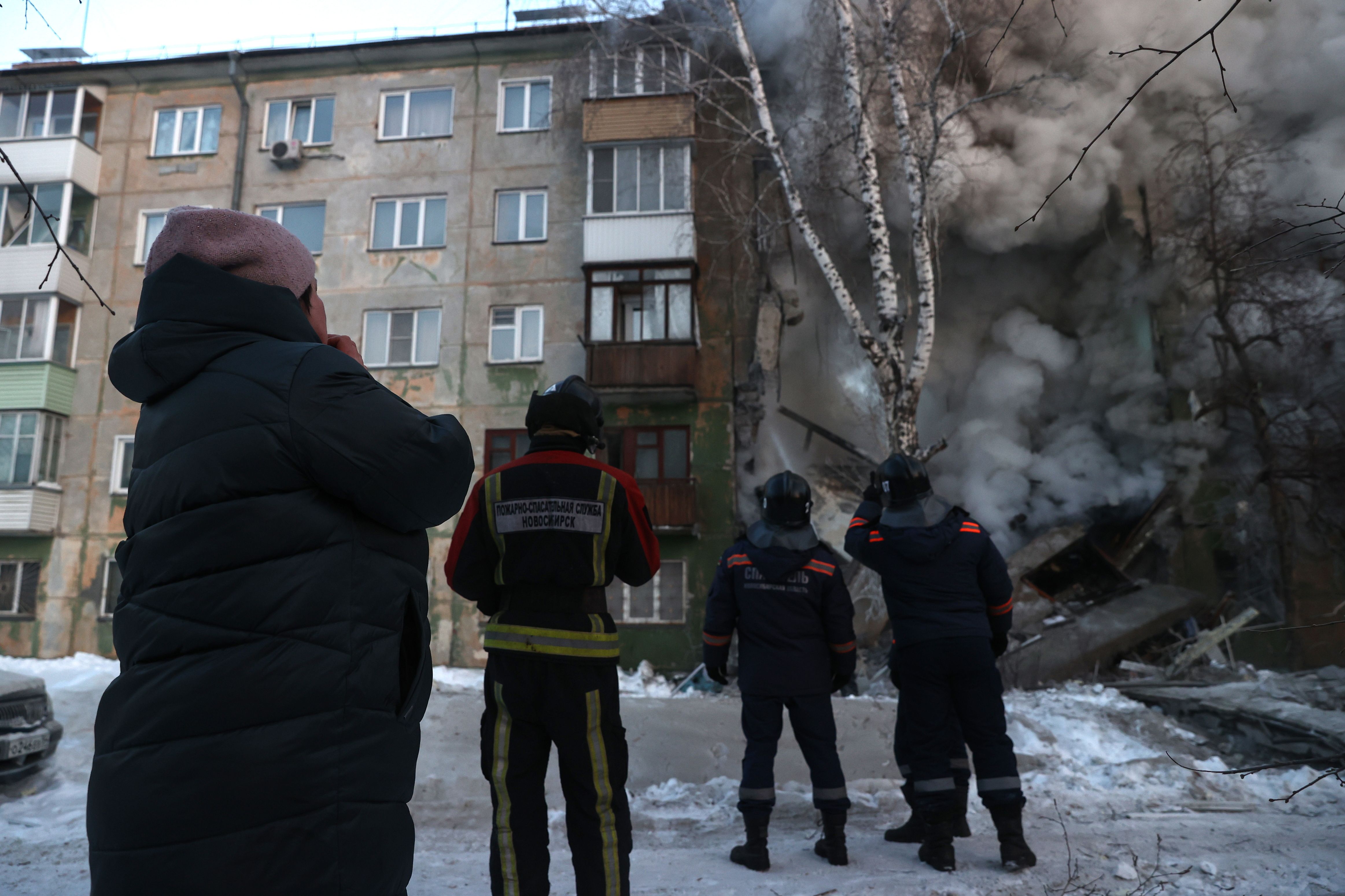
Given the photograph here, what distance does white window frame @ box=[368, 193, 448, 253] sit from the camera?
15852 millimetres

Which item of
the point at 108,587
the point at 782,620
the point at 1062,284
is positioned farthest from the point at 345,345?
the point at 1062,284

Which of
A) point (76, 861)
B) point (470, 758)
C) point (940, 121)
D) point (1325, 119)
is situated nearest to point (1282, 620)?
point (1325, 119)

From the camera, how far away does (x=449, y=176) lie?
1603 centimetres

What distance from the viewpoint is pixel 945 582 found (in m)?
4.25

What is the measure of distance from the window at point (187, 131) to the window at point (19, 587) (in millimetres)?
8410

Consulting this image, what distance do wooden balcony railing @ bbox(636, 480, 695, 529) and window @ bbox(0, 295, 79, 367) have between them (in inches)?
460

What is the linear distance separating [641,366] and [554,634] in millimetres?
11295

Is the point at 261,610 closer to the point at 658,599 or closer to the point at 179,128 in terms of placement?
the point at 658,599

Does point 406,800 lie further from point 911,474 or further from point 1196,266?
point 1196,266

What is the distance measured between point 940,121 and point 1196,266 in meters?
6.39

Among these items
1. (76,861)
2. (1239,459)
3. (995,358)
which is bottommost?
(76,861)

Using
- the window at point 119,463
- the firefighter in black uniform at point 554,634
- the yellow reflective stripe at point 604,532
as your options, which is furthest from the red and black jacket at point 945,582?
the window at point 119,463

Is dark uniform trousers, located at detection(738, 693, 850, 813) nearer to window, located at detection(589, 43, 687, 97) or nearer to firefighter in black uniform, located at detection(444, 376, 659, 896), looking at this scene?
firefighter in black uniform, located at detection(444, 376, 659, 896)

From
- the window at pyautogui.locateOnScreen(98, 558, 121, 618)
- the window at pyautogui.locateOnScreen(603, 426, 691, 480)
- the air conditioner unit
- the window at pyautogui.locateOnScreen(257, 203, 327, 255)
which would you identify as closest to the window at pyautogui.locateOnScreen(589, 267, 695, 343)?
the window at pyautogui.locateOnScreen(603, 426, 691, 480)
